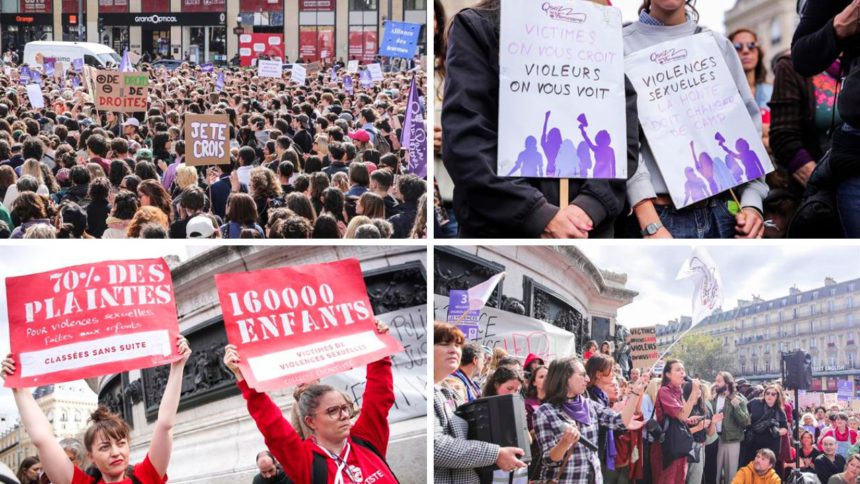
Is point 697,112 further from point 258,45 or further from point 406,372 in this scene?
point 258,45

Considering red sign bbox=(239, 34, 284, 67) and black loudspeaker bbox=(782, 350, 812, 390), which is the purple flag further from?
black loudspeaker bbox=(782, 350, 812, 390)

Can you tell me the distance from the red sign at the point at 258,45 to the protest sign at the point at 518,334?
61.0 inches

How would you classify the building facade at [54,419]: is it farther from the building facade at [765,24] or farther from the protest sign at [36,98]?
the building facade at [765,24]

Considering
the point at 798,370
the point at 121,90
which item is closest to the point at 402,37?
the point at 121,90

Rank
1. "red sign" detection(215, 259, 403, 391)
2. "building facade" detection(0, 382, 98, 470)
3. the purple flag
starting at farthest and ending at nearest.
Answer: the purple flag < "building facade" detection(0, 382, 98, 470) < "red sign" detection(215, 259, 403, 391)

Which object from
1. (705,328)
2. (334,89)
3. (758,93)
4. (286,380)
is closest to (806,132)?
(758,93)

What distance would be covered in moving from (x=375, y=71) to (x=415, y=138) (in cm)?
57

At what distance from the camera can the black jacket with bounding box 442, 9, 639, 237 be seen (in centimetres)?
404

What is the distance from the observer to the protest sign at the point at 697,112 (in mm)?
4398

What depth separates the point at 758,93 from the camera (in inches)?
190

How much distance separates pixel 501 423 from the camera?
4395 millimetres

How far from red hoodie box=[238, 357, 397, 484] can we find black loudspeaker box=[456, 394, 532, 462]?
0.34 metres

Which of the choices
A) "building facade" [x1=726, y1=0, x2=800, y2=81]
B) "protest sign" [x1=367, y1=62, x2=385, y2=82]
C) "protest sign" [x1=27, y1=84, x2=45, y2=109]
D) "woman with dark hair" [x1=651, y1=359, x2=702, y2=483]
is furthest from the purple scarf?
"protest sign" [x1=27, y1=84, x2=45, y2=109]

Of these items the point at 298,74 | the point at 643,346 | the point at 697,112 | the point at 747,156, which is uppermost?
the point at 298,74
